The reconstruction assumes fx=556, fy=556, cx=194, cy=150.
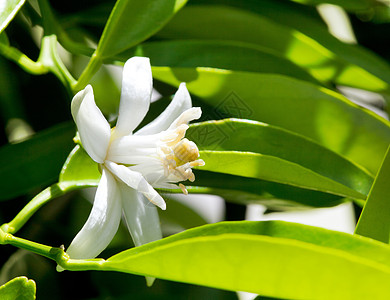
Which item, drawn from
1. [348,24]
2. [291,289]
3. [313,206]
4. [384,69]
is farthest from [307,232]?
[348,24]

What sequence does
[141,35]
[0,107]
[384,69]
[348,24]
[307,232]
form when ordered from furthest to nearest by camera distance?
[348,24] → [0,107] → [384,69] → [141,35] → [307,232]

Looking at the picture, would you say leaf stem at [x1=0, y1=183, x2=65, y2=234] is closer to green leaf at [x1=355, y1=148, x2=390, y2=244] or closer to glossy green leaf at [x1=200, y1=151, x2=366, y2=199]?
glossy green leaf at [x1=200, y1=151, x2=366, y2=199]

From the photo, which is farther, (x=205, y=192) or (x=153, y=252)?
(x=205, y=192)

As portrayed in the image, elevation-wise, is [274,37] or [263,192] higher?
[274,37]

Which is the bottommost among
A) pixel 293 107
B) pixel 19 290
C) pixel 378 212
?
pixel 19 290

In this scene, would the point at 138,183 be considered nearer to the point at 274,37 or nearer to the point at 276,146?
the point at 276,146

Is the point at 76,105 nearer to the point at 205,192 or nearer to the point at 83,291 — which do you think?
the point at 205,192

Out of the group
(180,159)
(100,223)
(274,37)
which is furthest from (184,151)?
(274,37)

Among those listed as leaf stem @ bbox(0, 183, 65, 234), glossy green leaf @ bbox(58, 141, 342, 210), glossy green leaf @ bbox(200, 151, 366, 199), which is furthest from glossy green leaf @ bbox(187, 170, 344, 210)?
leaf stem @ bbox(0, 183, 65, 234)
